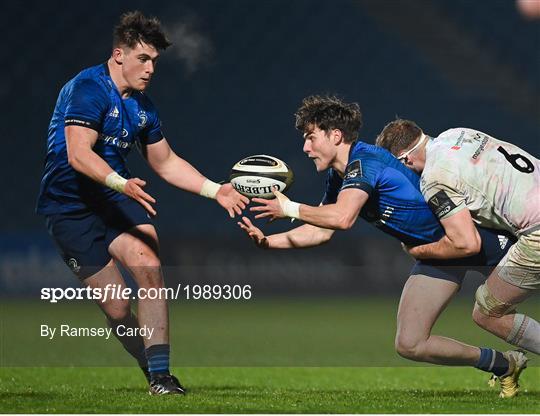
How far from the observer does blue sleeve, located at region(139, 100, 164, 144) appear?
297 inches

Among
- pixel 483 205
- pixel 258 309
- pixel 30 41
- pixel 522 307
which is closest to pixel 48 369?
pixel 483 205

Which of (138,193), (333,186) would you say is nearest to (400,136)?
(333,186)

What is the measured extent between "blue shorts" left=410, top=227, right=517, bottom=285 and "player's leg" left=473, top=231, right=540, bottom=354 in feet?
0.82

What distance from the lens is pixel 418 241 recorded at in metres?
7.23

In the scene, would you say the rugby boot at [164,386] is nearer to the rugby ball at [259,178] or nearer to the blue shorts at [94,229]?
the blue shorts at [94,229]

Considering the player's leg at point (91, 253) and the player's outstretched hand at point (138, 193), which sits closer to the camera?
the player's outstretched hand at point (138, 193)

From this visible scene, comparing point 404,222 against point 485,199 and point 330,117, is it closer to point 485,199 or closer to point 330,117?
point 485,199

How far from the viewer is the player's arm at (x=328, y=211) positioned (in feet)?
21.7

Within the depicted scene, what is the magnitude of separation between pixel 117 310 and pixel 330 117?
2.06m

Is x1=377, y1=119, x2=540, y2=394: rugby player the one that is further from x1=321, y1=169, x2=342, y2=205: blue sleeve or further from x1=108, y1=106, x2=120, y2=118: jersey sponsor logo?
x1=108, y1=106, x2=120, y2=118: jersey sponsor logo

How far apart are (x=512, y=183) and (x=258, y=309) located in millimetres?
9155

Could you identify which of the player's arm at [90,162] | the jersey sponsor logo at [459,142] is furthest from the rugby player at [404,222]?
the player's arm at [90,162]

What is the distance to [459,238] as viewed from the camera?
664 centimetres

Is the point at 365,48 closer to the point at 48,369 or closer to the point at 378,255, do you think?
the point at 378,255
